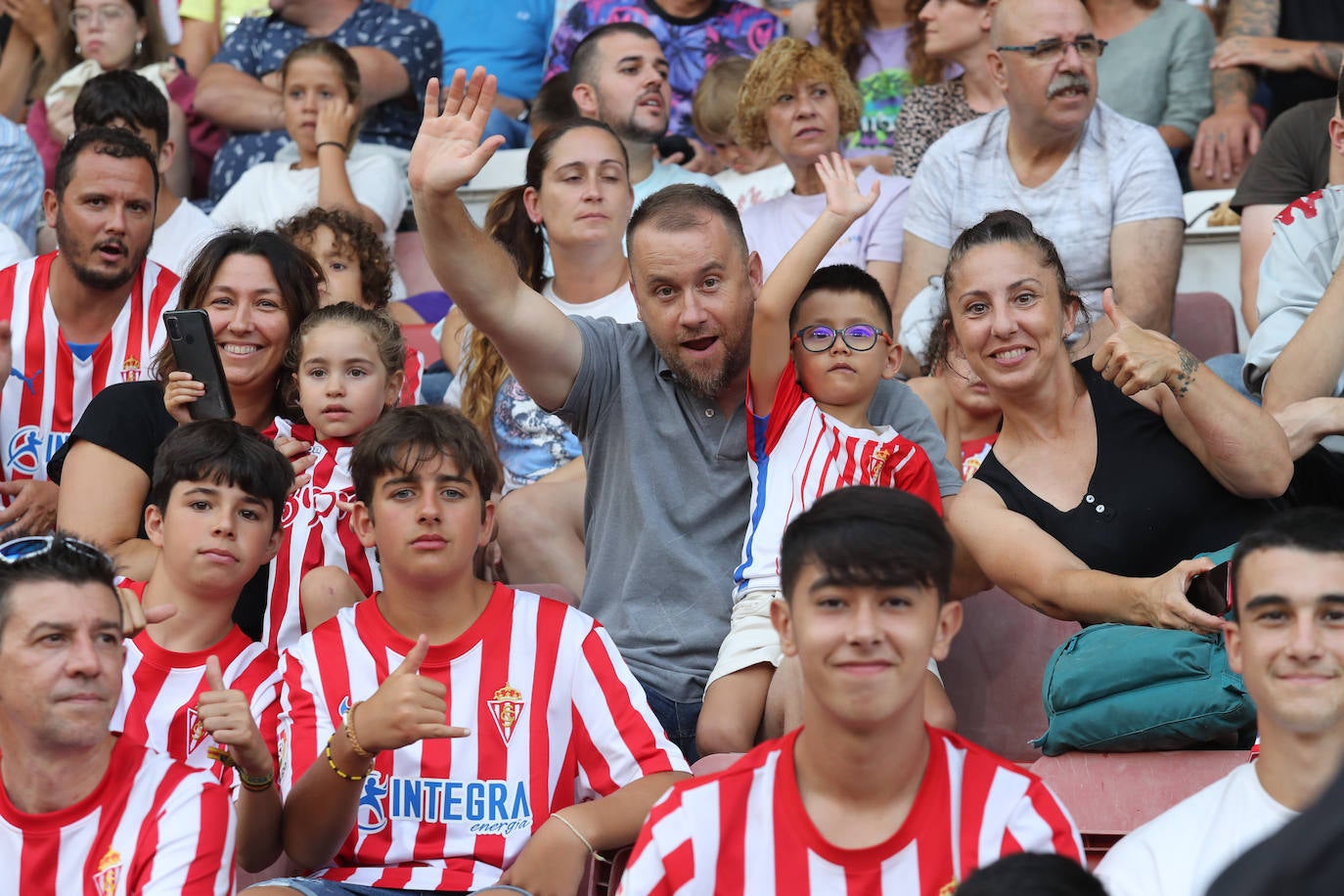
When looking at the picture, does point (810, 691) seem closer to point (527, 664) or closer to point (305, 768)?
point (527, 664)

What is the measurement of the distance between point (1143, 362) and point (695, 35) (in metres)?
3.07

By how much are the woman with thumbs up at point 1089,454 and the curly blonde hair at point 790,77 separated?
4.80ft

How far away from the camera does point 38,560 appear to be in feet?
7.68

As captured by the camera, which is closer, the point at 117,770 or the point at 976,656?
the point at 117,770

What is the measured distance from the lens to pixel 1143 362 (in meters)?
2.71

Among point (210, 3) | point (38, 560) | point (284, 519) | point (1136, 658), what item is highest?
point (210, 3)

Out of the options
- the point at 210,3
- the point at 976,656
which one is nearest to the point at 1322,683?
the point at 976,656

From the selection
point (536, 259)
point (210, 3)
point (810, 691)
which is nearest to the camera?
point (810, 691)

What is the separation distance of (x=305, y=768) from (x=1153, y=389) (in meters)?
1.63

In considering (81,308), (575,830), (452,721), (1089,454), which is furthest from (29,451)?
(1089,454)

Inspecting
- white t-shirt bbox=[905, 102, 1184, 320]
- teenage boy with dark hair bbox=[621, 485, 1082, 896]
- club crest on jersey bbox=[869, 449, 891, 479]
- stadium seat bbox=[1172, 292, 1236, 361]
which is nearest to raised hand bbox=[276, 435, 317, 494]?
club crest on jersey bbox=[869, 449, 891, 479]

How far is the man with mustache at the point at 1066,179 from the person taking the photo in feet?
12.7

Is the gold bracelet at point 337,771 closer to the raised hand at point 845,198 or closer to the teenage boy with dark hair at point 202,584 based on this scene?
the teenage boy with dark hair at point 202,584

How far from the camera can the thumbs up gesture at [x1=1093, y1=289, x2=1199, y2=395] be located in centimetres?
271
